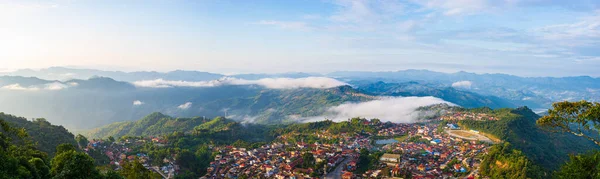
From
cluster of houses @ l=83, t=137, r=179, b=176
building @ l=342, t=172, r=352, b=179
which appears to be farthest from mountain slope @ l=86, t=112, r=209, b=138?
building @ l=342, t=172, r=352, b=179

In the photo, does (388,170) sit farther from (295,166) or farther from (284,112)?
(284,112)

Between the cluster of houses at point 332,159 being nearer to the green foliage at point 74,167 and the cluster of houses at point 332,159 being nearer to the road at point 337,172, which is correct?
the road at point 337,172

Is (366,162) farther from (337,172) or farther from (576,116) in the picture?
(576,116)

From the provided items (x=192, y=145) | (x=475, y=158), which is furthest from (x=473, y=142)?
(x=192, y=145)

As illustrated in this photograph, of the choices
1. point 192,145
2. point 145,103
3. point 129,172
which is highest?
point 129,172

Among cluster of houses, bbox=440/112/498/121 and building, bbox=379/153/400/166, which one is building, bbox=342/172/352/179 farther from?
cluster of houses, bbox=440/112/498/121

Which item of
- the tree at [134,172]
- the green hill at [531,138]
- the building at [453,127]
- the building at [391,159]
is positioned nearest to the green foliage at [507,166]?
the building at [391,159]

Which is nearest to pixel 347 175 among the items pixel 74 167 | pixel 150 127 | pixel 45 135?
pixel 74 167
